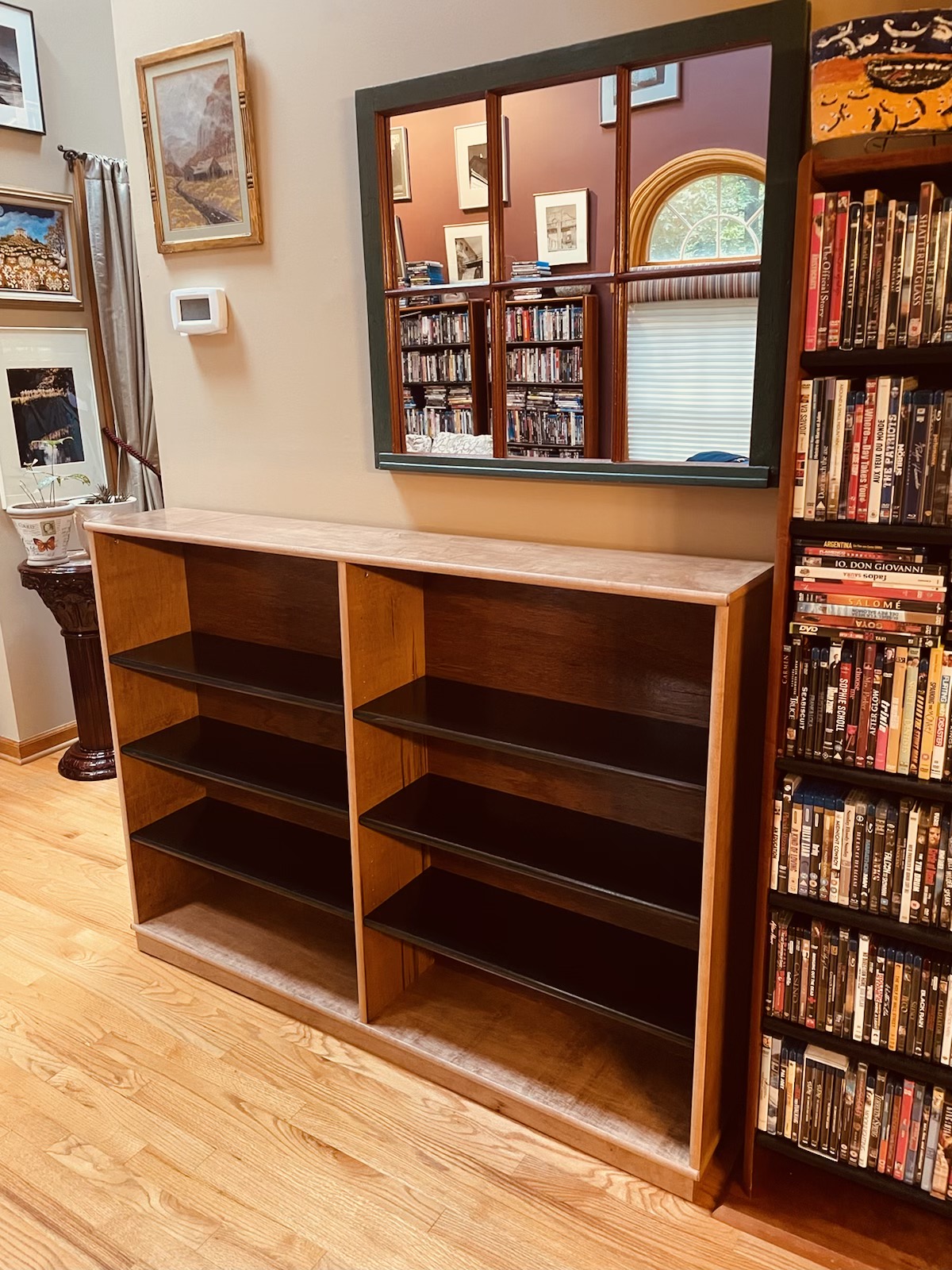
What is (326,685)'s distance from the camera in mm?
2166

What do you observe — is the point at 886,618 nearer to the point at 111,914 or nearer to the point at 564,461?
the point at 564,461

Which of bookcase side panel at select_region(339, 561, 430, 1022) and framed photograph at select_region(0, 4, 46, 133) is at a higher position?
framed photograph at select_region(0, 4, 46, 133)

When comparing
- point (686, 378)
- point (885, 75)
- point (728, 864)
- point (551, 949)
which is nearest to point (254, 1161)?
point (551, 949)

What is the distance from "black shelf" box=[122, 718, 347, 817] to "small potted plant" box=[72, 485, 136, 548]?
1142mm

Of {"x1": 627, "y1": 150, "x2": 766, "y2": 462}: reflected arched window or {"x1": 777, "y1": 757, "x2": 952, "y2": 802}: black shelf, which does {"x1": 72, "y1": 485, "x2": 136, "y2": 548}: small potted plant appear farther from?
{"x1": 777, "y1": 757, "x2": 952, "y2": 802}: black shelf

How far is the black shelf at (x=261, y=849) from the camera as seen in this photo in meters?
2.27

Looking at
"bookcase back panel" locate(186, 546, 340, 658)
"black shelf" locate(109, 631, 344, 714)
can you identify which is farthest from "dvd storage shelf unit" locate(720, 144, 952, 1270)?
"bookcase back panel" locate(186, 546, 340, 658)

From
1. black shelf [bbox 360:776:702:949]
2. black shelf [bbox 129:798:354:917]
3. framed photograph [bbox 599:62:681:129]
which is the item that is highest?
framed photograph [bbox 599:62:681:129]

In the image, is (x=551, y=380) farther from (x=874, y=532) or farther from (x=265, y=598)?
(x=265, y=598)

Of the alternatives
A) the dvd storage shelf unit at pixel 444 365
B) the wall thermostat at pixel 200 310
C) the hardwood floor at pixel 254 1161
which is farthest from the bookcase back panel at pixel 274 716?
the wall thermostat at pixel 200 310

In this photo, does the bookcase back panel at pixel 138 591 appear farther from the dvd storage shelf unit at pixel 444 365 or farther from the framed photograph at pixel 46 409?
the framed photograph at pixel 46 409

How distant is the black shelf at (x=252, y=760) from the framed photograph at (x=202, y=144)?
1.28 meters

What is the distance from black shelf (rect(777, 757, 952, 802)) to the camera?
4.76ft

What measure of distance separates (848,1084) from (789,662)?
0.76 m
